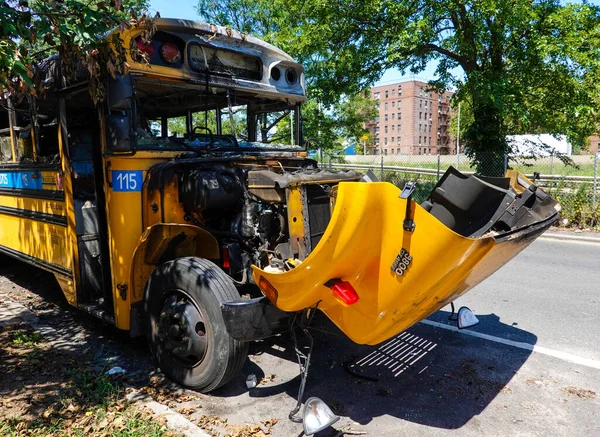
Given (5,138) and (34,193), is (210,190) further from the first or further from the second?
(5,138)

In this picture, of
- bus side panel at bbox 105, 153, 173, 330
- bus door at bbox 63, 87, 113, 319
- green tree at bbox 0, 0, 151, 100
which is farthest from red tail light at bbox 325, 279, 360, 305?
bus door at bbox 63, 87, 113, 319

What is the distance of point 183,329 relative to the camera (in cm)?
344

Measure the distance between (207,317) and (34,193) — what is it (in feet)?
9.38

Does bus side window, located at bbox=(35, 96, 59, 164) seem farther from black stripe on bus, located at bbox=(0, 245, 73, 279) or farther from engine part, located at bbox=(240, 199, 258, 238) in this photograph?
engine part, located at bbox=(240, 199, 258, 238)

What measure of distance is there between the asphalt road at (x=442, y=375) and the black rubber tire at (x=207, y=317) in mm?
228

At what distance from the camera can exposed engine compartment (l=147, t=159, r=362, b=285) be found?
10.4ft

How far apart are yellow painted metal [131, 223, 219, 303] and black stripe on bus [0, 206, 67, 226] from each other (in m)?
1.09

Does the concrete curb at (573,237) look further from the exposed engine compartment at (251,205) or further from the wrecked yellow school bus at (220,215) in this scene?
the exposed engine compartment at (251,205)

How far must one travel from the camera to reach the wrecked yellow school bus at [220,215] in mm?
2570

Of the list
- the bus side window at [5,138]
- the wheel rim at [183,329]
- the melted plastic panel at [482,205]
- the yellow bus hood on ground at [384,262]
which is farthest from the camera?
the bus side window at [5,138]

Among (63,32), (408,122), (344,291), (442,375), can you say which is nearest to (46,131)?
(63,32)

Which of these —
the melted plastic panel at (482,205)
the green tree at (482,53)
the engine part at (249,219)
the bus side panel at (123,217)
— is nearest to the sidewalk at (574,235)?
the green tree at (482,53)

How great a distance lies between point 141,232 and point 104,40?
149cm

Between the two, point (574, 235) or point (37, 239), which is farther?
point (574, 235)
